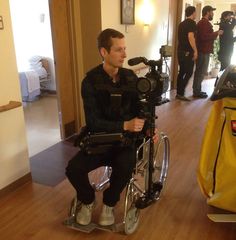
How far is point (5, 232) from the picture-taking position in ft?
5.67

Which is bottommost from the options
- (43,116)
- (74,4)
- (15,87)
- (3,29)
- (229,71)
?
(43,116)

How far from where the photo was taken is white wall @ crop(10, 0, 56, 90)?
16.2 feet

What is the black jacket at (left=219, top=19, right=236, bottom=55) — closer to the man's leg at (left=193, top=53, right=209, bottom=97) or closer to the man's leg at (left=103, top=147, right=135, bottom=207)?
the man's leg at (left=193, top=53, right=209, bottom=97)

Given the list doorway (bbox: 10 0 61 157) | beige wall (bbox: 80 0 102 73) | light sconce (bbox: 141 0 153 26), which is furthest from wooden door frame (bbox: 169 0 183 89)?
beige wall (bbox: 80 0 102 73)

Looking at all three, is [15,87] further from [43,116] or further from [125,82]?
[43,116]

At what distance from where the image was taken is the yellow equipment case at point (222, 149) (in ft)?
5.44

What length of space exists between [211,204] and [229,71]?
818mm

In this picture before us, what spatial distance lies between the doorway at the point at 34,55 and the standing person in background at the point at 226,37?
298 cm

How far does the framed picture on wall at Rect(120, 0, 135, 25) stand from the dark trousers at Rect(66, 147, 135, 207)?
7.24ft

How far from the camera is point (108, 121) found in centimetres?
165

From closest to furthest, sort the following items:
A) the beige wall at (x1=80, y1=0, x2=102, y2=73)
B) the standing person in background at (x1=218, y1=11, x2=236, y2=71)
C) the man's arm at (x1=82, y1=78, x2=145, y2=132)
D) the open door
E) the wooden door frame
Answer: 1. the man's arm at (x1=82, y1=78, x2=145, y2=132)
2. the open door
3. the beige wall at (x1=80, y1=0, x2=102, y2=73)
4. the standing person in background at (x1=218, y1=11, x2=236, y2=71)
5. the wooden door frame

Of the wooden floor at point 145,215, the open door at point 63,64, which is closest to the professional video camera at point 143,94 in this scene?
the wooden floor at point 145,215

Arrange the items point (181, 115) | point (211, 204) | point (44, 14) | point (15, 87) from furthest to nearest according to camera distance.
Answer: point (44, 14), point (181, 115), point (15, 87), point (211, 204)

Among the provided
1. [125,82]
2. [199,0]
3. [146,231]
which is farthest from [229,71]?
[199,0]
